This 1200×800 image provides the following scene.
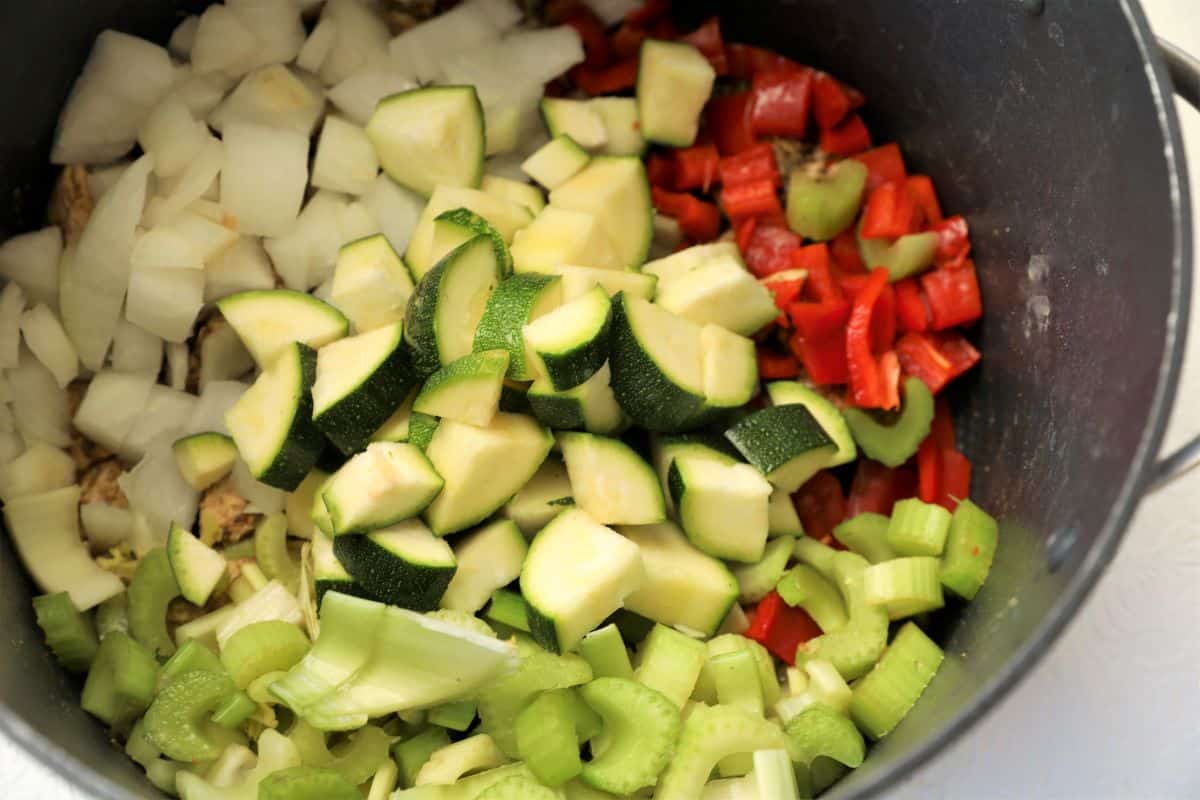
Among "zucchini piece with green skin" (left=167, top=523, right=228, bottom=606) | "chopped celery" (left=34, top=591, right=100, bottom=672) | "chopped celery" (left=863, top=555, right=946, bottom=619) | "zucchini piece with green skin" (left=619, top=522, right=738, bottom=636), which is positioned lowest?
"chopped celery" (left=34, top=591, right=100, bottom=672)

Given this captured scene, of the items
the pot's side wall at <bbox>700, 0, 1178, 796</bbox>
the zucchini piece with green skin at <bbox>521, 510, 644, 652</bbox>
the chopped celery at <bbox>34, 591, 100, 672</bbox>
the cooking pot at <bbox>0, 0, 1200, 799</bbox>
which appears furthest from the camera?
the chopped celery at <bbox>34, 591, 100, 672</bbox>

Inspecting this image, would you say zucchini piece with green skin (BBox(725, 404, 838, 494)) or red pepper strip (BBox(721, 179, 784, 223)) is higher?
red pepper strip (BBox(721, 179, 784, 223))

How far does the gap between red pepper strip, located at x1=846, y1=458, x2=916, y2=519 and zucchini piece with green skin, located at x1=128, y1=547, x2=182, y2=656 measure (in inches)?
48.8

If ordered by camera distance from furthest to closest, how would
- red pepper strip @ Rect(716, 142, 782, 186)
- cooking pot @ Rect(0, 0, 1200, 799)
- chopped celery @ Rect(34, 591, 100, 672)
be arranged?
red pepper strip @ Rect(716, 142, 782, 186), chopped celery @ Rect(34, 591, 100, 672), cooking pot @ Rect(0, 0, 1200, 799)

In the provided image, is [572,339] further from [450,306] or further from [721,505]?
[721,505]

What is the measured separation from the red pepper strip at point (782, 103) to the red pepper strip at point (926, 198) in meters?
0.26

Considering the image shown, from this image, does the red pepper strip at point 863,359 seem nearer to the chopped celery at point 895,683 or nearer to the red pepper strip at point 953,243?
the red pepper strip at point 953,243

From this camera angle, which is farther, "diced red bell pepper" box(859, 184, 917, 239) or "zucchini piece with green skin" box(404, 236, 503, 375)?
"diced red bell pepper" box(859, 184, 917, 239)

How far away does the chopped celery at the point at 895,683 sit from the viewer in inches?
65.2

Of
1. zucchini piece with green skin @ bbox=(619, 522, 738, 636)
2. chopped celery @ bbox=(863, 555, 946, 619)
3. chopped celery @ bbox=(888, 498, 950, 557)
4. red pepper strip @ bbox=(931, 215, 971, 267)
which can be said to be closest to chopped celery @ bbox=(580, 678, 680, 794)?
zucchini piece with green skin @ bbox=(619, 522, 738, 636)

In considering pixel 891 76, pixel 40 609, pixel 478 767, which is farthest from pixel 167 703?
pixel 891 76

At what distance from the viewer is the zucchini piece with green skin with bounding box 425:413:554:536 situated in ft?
5.64

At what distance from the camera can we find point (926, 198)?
2.12 meters

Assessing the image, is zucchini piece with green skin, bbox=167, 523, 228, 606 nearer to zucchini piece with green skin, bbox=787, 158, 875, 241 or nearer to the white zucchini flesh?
the white zucchini flesh
